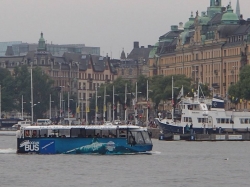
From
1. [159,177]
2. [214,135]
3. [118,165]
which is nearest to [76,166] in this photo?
[118,165]

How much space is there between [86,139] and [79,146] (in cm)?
96

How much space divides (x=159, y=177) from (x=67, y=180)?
716 cm

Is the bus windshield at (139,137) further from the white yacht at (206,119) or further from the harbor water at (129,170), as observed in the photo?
the white yacht at (206,119)

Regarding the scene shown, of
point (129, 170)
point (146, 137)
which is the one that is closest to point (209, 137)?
point (146, 137)

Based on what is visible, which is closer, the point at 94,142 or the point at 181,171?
Answer: the point at 181,171

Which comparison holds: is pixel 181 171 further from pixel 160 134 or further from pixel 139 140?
pixel 160 134

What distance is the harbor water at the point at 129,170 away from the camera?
9631 cm

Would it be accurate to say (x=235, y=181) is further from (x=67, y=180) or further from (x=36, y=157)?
(x=36, y=157)

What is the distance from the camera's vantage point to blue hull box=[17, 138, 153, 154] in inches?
4846

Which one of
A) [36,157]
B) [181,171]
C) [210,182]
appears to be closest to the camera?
[210,182]

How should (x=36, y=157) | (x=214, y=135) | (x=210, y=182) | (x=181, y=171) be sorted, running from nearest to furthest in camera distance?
1. (x=210, y=182)
2. (x=181, y=171)
3. (x=36, y=157)
4. (x=214, y=135)

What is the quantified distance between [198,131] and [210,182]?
86.8m

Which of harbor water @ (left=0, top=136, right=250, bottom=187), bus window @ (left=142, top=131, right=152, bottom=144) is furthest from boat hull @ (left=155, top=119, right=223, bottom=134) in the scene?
bus window @ (left=142, top=131, right=152, bottom=144)

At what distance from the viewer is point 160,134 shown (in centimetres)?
18300
